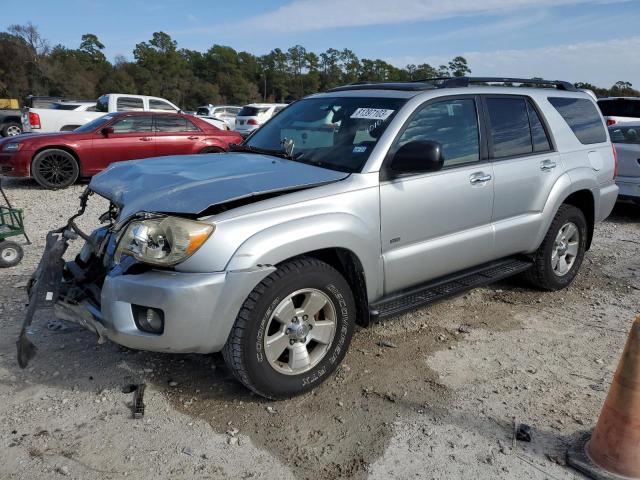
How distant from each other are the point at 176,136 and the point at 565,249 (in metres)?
8.10

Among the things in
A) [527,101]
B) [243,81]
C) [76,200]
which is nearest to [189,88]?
[243,81]

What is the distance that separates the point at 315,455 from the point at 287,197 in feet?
4.48

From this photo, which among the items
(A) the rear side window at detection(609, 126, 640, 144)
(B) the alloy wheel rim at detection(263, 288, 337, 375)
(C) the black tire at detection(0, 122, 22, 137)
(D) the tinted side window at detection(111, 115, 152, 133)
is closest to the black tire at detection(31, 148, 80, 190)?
(D) the tinted side window at detection(111, 115, 152, 133)

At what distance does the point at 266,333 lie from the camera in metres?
2.96

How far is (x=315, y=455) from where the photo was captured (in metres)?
2.71

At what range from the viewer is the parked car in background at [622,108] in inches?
523

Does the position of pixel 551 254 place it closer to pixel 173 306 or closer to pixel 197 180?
pixel 197 180

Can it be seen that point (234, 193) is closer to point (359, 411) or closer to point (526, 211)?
point (359, 411)

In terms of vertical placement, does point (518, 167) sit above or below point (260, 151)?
below

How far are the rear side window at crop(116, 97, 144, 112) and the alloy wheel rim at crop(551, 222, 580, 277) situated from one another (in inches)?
576

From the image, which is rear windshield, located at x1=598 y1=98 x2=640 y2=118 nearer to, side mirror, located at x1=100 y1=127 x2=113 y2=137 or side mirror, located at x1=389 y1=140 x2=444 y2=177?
side mirror, located at x1=100 y1=127 x2=113 y2=137

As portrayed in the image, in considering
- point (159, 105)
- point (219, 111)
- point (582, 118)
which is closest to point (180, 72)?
point (219, 111)

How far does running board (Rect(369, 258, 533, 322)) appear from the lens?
3.48 metres

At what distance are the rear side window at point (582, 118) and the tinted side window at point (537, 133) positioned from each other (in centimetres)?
33
